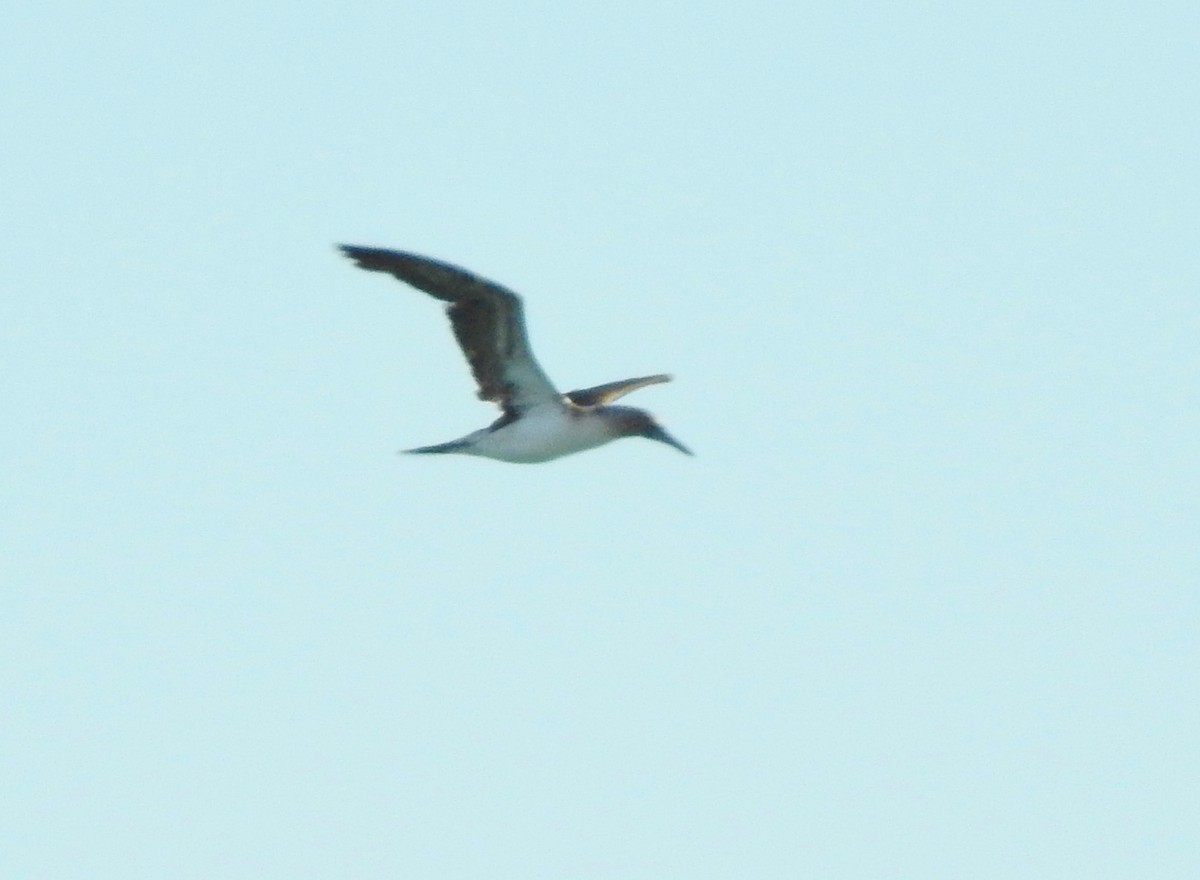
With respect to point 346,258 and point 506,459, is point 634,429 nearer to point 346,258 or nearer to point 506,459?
point 506,459

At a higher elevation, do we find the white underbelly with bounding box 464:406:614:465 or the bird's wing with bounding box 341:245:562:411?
the bird's wing with bounding box 341:245:562:411

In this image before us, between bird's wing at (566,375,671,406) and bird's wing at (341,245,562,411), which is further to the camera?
bird's wing at (566,375,671,406)

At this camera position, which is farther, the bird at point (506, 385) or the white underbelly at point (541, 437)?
the white underbelly at point (541, 437)

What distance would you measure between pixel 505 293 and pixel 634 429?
215 cm

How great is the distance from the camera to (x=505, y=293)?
19828 millimetres

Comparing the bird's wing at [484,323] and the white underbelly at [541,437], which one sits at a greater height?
the bird's wing at [484,323]

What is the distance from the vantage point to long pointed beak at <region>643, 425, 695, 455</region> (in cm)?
2173

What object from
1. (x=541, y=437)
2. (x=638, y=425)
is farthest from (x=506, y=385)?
(x=638, y=425)

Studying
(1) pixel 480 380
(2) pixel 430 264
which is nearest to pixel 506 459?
(1) pixel 480 380

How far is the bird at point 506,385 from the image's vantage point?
19625 mm

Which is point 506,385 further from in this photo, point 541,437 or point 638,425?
point 638,425

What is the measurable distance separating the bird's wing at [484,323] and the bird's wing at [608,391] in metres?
0.89

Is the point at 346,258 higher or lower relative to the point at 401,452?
higher

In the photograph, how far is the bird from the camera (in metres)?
19.6
